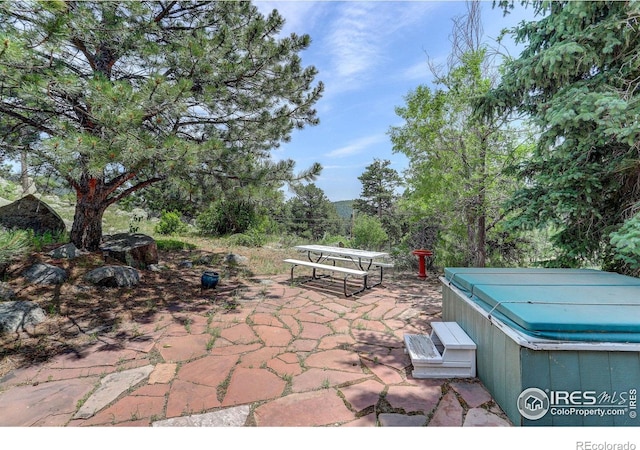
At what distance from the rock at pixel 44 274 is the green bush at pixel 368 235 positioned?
23.3 feet

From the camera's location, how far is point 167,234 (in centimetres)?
977

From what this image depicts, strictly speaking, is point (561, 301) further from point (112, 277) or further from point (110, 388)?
point (112, 277)

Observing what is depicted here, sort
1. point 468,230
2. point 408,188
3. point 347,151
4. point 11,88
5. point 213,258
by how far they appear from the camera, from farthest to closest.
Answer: point 347,151 → point 213,258 → point 408,188 → point 468,230 → point 11,88

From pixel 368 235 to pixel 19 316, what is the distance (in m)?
7.75

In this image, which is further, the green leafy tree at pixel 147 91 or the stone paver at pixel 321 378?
the green leafy tree at pixel 147 91

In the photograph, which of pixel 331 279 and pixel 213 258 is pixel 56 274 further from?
pixel 331 279

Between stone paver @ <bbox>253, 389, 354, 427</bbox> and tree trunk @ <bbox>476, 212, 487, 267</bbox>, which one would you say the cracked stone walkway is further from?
tree trunk @ <bbox>476, 212, 487, 267</bbox>

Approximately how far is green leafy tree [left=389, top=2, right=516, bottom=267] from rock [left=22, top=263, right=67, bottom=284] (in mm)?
5677

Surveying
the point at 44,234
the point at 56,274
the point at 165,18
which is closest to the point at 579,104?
the point at 165,18

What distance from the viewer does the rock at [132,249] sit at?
5152 millimetres

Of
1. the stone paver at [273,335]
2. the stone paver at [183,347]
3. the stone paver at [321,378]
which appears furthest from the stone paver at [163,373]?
the stone paver at [321,378]

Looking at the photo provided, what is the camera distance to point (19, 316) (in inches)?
119

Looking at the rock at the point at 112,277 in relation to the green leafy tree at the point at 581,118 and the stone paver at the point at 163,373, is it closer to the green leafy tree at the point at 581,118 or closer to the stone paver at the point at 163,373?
the stone paver at the point at 163,373
